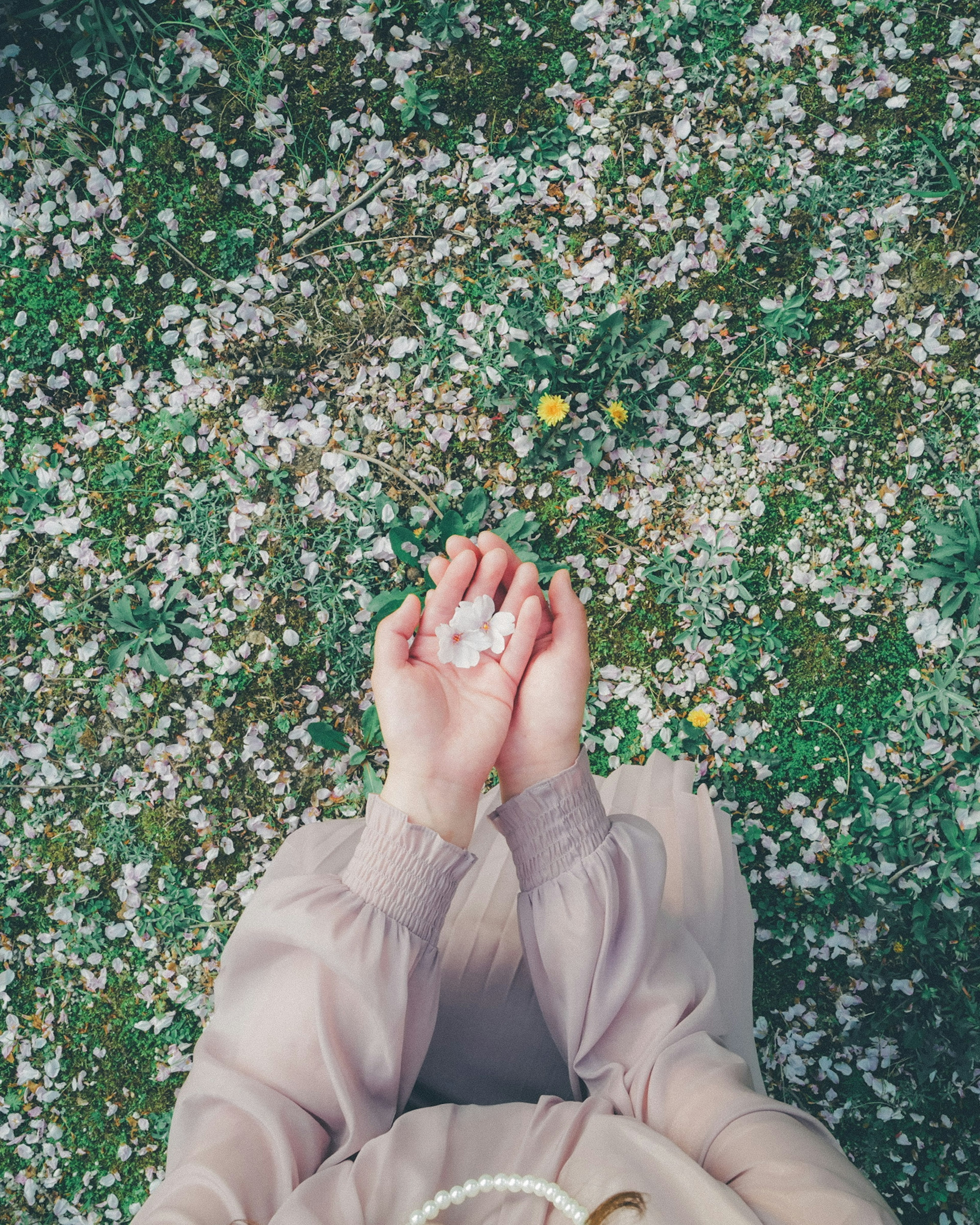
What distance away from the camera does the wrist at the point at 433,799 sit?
1.96 meters

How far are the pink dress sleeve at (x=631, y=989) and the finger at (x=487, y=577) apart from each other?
518mm

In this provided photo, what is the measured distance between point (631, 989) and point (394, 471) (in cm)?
214

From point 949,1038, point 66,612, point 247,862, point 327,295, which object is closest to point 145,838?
point 247,862

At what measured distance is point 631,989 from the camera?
1.82 meters

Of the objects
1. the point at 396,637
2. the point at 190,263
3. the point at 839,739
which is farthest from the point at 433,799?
the point at 190,263

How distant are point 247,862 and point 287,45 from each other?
3.29 meters

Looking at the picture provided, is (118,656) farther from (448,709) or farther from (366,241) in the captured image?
(366,241)

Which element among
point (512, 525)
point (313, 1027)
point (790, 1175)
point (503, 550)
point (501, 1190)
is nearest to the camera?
point (790, 1175)

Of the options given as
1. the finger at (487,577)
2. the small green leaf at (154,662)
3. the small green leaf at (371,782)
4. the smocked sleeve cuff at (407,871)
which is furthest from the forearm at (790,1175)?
the small green leaf at (154,662)

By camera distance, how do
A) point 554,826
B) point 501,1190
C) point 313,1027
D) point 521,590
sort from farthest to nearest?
point 521,590 < point 554,826 < point 313,1027 < point 501,1190

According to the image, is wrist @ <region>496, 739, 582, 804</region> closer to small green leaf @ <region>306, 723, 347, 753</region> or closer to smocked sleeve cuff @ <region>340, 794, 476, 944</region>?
smocked sleeve cuff @ <region>340, 794, 476, 944</region>

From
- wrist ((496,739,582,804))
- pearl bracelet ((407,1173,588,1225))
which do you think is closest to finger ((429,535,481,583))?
wrist ((496,739,582,804))

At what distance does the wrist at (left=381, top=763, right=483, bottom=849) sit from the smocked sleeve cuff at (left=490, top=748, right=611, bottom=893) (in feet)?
0.36

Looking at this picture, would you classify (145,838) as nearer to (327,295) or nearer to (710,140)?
(327,295)
